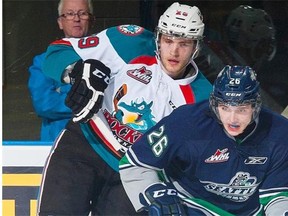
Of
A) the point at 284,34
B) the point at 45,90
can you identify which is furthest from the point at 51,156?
the point at 284,34

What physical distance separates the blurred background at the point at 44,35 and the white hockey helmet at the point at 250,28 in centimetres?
2

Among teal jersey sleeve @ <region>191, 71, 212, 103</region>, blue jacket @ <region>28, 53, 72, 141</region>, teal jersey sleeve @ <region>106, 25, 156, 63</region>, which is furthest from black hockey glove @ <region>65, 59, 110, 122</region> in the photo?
teal jersey sleeve @ <region>191, 71, 212, 103</region>

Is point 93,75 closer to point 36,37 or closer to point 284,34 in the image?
point 36,37

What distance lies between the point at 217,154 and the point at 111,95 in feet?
1.67

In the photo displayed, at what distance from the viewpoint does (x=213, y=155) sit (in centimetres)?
309

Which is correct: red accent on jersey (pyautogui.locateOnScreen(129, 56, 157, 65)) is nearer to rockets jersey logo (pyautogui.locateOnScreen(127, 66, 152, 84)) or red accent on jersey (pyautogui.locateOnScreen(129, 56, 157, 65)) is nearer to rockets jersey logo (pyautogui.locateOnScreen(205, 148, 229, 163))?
rockets jersey logo (pyautogui.locateOnScreen(127, 66, 152, 84))

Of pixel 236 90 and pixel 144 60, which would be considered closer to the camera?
pixel 236 90

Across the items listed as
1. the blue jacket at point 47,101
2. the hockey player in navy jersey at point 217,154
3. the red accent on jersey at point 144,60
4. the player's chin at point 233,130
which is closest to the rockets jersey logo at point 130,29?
the red accent on jersey at point 144,60

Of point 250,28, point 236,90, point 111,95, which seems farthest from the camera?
point 250,28

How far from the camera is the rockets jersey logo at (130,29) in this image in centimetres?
342

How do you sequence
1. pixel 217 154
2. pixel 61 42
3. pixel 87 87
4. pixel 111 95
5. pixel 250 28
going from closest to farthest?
pixel 217 154
pixel 87 87
pixel 111 95
pixel 61 42
pixel 250 28

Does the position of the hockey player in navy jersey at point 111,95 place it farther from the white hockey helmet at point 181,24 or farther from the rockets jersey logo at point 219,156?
the rockets jersey logo at point 219,156

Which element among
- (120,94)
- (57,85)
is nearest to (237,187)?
(120,94)

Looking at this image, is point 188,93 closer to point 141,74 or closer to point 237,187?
point 141,74
